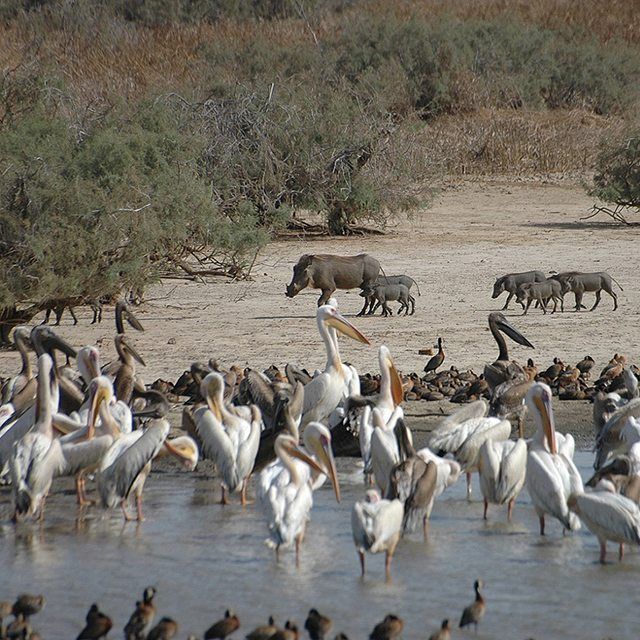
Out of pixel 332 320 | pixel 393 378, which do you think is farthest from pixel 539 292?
pixel 393 378

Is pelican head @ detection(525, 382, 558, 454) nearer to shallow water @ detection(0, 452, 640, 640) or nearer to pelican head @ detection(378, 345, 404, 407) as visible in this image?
shallow water @ detection(0, 452, 640, 640)

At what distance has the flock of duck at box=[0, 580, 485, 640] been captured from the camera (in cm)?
561

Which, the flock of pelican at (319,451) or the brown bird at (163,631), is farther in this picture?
the flock of pelican at (319,451)

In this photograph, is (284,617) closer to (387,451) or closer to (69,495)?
(387,451)

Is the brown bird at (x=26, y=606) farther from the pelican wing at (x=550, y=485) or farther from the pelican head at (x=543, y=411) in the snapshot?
the pelican head at (x=543, y=411)

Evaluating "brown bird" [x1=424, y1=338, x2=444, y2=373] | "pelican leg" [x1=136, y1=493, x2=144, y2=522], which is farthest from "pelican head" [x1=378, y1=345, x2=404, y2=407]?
"brown bird" [x1=424, y1=338, x2=444, y2=373]

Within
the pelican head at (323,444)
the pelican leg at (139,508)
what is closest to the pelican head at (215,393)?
the pelican leg at (139,508)

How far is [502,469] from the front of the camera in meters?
7.71

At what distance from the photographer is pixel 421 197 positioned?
2123cm

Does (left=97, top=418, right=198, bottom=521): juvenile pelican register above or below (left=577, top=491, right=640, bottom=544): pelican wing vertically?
below

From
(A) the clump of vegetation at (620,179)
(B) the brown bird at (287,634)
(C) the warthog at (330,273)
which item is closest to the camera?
(B) the brown bird at (287,634)

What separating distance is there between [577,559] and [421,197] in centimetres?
1440

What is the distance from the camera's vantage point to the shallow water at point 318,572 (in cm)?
633

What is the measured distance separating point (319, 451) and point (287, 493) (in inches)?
26.5
